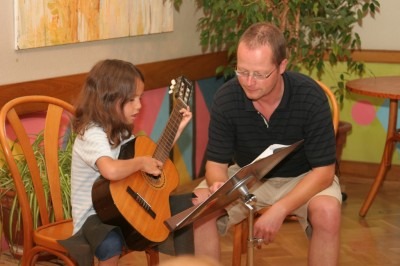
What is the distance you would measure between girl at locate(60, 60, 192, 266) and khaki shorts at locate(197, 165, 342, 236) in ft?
1.08

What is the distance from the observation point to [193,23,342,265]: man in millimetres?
2812

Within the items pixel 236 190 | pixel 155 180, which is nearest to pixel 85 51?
pixel 155 180

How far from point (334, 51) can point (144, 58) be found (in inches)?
40.8

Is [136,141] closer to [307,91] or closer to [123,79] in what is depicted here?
[123,79]

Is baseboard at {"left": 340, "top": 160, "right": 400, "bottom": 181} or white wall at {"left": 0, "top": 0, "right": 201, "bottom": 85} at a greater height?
white wall at {"left": 0, "top": 0, "right": 201, "bottom": 85}

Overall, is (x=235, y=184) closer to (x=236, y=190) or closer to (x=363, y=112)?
(x=236, y=190)

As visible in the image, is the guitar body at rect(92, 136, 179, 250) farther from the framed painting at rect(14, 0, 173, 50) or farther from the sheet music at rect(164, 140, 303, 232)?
the framed painting at rect(14, 0, 173, 50)

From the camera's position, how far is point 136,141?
288 cm

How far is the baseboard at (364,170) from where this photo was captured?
5098 millimetres

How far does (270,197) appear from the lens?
305 centimetres

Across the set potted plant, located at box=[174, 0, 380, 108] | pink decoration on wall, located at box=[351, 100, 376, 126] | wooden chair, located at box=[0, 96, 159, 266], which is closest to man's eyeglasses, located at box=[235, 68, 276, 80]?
wooden chair, located at box=[0, 96, 159, 266]

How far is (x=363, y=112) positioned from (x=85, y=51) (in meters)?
1.94

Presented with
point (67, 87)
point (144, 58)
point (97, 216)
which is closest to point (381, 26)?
point (144, 58)

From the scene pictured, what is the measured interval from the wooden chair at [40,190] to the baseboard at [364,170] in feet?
8.24
